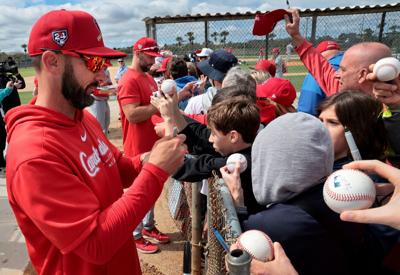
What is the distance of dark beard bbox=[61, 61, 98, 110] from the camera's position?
1.48 meters

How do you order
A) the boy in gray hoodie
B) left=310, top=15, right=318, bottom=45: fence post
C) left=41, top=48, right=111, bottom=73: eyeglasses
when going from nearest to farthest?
the boy in gray hoodie → left=41, top=48, right=111, bottom=73: eyeglasses → left=310, top=15, right=318, bottom=45: fence post

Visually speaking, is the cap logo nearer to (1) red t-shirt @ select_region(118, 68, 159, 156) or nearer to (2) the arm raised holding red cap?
(1) red t-shirt @ select_region(118, 68, 159, 156)

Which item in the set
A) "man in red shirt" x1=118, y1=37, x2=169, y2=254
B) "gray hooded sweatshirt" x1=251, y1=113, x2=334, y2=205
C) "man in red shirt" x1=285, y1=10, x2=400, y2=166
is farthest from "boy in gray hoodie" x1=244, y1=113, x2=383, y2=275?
"man in red shirt" x1=118, y1=37, x2=169, y2=254

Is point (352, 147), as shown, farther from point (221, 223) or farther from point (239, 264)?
point (239, 264)

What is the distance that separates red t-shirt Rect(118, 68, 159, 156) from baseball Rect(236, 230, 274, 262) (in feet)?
8.76

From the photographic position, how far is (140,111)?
3543mm

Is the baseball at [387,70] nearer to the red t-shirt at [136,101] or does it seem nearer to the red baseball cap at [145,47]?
the red t-shirt at [136,101]

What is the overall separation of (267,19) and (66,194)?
2.61 m

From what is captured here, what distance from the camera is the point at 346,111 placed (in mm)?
1939

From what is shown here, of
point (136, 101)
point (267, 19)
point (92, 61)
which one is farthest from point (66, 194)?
point (267, 19)

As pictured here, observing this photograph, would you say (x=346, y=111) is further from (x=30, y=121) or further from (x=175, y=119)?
(x=30, y=121)

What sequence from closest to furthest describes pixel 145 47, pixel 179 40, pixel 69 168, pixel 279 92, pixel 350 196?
pixel 350 196, pixel 69 168, pixel 279 92, pixel 145 47, pixel 179 40

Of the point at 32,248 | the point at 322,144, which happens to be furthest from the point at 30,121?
the point at 322,144

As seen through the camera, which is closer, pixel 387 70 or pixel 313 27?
pixel 387 70
